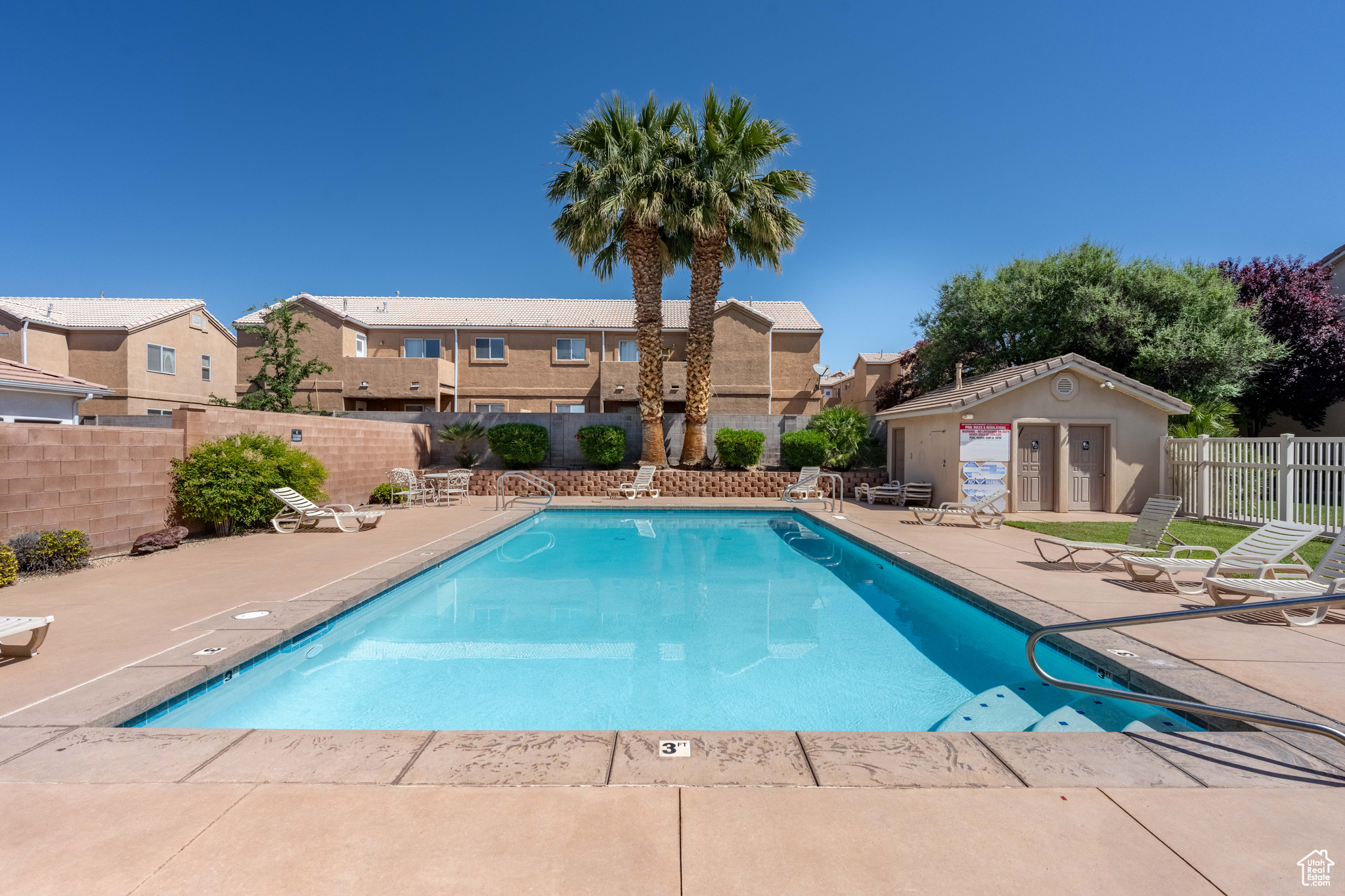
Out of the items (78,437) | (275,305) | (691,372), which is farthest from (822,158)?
(275,305)

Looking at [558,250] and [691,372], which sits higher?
[558,250]

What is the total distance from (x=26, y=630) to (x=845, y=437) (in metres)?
18.1

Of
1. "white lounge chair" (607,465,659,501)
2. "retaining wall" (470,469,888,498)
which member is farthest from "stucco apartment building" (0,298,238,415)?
"white lounge chair" (607,465,659,501)

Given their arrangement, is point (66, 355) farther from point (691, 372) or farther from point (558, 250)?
point (691, 372)

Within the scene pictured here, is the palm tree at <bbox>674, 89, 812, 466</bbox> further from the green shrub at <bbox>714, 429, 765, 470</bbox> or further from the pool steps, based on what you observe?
the pool steps

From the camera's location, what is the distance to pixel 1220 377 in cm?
1752

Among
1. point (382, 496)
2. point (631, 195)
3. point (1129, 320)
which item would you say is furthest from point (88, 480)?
point (1129, 320)

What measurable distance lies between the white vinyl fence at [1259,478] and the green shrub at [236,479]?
17921mm

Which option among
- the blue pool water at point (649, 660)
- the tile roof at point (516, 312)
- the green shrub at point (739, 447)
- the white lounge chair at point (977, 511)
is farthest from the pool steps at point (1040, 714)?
the tile roof at point (516, 312)

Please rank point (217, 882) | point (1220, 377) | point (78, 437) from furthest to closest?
point (1220, 377) < point (78, 437) < point (217, 882)

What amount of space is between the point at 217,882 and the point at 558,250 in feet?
57.6

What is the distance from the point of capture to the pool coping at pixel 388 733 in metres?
3.44

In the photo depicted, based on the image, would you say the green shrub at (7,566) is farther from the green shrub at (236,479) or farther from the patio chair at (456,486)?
the patio chair at (456,486)

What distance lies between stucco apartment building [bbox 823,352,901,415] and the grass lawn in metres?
21.9
